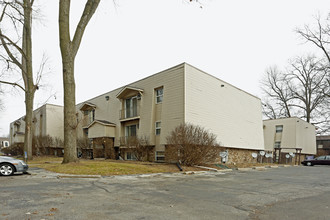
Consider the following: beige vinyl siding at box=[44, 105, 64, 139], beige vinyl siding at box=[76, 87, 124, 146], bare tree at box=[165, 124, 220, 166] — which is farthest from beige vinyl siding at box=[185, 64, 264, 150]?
beige vinyl siding at box=[44, 105, 64, 139]

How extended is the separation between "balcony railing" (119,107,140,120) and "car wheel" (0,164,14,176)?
12.2m

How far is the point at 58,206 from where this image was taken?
17.3ft

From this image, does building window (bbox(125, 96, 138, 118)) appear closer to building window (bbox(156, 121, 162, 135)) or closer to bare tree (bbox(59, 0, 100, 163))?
building window (bbox(156, 121, 162, 135))

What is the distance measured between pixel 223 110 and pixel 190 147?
7.94m

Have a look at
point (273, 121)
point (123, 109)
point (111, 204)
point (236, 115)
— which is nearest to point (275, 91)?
point (273, 121)

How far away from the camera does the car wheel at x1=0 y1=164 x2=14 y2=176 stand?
34.5 ft

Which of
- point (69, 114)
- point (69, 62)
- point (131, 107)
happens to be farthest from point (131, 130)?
point (69, 62)

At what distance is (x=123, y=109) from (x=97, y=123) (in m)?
3.43

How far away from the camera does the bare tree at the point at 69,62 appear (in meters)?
13.3

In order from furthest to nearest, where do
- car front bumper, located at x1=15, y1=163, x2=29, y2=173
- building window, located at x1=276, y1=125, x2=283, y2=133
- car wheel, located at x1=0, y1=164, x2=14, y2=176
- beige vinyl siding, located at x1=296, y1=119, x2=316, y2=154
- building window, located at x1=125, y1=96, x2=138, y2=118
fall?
building window, located at x1=276, y1=125, x2=283, y2=133 → beige vinyl siding, located at x1=296, y1=119, x2=316, y2=154 → building window, located at x1=125, y1=96, x2=138, y2=118 → car front bumper, located at x1=15, y1=163, x2=29, y2=173 → car wheel, located at x1=0, y1=164, x2=14, y2=176

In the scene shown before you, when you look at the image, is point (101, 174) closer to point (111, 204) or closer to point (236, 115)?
point (111, 204)

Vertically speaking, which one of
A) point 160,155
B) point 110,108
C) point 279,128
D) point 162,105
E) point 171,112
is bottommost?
point 160,155

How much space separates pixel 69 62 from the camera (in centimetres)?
1375

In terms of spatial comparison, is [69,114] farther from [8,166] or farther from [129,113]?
[129,113]
